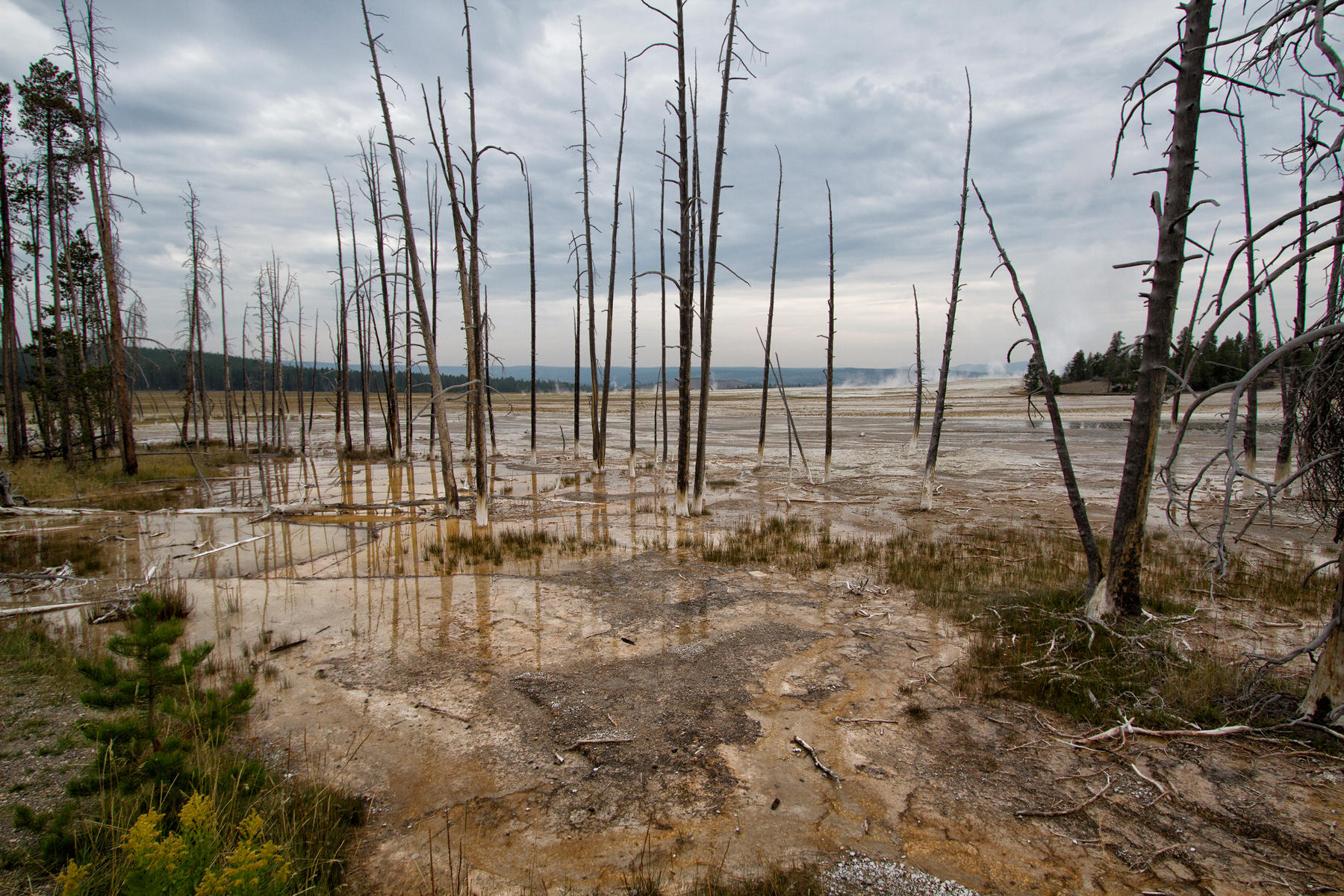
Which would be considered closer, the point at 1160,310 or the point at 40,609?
the point at 1160,310

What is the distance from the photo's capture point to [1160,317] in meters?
6.28

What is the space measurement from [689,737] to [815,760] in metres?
1.04

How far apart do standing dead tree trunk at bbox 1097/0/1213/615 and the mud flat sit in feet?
5.12

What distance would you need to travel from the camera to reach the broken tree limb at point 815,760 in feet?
14.6

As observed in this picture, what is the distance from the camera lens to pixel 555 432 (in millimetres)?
46344

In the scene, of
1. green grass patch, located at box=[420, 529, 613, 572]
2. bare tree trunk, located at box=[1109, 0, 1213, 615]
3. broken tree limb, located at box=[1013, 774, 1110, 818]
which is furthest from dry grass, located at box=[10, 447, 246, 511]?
bare tree trunk, located at box=[1109, 0, 1213, 615]

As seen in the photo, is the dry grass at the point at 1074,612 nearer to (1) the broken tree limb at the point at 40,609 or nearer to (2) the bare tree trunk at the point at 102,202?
(1) the broken tree limb at the point at 40,609

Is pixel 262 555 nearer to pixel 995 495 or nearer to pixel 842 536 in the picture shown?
pixel 842 536

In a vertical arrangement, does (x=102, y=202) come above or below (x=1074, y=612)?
above

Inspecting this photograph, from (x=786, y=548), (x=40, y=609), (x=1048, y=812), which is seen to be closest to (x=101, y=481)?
(x=40, y=609)

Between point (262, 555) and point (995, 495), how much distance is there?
64.6 feet

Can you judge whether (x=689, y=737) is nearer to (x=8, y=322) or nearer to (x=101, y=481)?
(x=101, y=481)

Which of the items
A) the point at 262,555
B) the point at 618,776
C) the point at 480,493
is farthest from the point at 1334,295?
the point at 262,555

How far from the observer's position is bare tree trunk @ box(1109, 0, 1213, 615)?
595 cm
